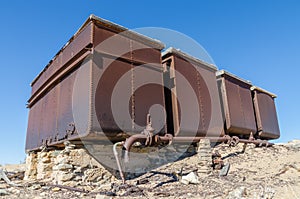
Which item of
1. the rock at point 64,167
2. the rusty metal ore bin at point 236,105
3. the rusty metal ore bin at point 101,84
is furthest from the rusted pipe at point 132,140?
the rusty metal ore bin at point 236,105

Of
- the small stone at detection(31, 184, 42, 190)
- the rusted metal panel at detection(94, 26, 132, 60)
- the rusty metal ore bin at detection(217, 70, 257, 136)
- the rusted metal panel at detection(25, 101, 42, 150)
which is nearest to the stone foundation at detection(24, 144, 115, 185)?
the small stone at detection(31, 184, 42, 190)

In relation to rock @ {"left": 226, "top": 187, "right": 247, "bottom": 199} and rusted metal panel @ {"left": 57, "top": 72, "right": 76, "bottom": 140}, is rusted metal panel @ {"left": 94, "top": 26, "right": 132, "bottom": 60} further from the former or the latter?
rock @ {"left": 226, "top": 187, "right": 247, "bottom": 199}

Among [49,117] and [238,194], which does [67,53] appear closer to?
[49,117]

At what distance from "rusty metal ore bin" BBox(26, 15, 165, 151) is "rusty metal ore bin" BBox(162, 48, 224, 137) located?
57cm

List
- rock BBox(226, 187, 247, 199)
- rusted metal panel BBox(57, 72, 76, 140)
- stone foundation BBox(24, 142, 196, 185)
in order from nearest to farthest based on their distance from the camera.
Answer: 1. rock BBox(226, 187, 247, 199)
2. stone foundation BBox(24, 142, 196, 185)
3. rusted metal panel BBox(57, 72, 76, 140)

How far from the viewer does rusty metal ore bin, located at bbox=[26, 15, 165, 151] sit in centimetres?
548

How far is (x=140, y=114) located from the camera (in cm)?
625

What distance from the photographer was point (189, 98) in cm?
777

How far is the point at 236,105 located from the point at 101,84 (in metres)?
6.38

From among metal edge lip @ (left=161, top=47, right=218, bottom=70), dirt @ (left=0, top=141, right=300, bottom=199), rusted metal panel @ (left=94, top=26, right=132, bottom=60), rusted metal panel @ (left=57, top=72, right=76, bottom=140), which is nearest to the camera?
dirt @ (left=0, top=141, right=300, bottom=199)

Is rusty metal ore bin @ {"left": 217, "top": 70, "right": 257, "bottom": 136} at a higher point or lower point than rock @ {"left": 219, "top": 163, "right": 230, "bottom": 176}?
higher

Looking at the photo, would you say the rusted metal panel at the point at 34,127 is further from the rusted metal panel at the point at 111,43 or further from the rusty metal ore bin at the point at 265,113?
the rusty metal ore bin at the point at 265,113

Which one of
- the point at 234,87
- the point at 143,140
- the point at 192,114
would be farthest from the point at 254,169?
the point at 234,87

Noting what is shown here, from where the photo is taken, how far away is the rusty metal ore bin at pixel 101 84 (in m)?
5.48
